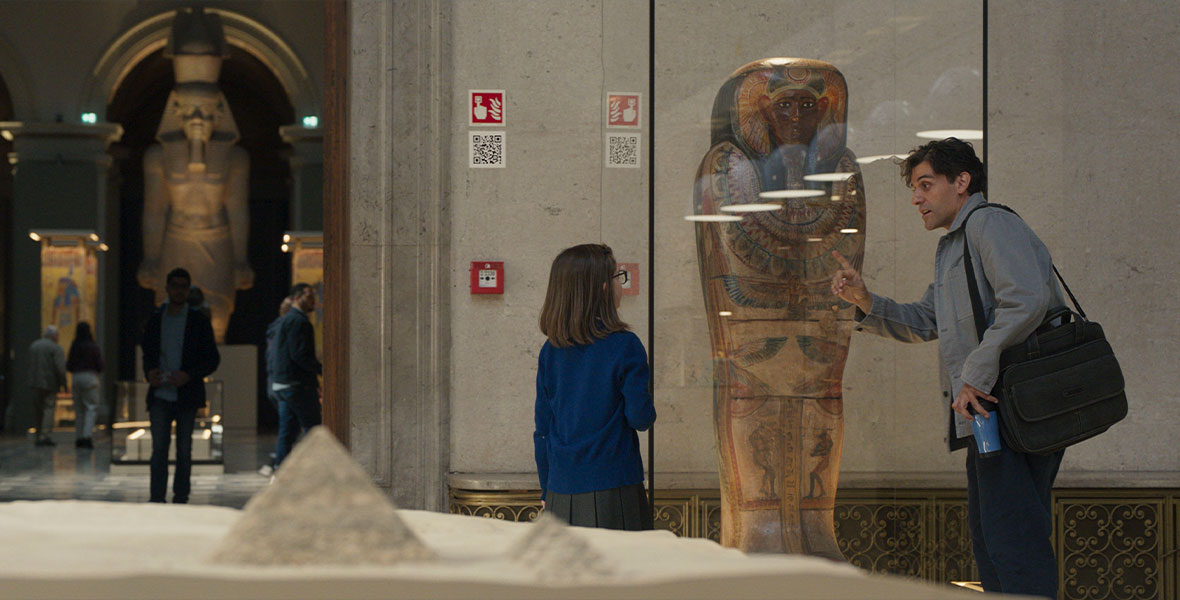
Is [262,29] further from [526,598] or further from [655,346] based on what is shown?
[526,598]

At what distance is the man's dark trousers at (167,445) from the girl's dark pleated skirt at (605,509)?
442 cm

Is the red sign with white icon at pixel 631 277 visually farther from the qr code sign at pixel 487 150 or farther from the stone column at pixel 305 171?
the stone column at pixel 305 171

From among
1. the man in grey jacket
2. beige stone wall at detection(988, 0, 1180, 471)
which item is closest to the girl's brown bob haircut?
the man in grey jacket

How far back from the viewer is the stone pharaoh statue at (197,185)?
14195 mm

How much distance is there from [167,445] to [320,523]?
612cm

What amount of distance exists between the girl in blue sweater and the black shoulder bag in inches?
38.5

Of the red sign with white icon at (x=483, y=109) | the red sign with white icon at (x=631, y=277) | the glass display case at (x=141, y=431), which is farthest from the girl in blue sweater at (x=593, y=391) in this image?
the glass display case at (x=141, y=431)

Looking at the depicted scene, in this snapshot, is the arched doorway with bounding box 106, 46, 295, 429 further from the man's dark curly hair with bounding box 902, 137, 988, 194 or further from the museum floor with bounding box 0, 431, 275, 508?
the man's dark curly hair with bounding box 902, 137, 988, 194

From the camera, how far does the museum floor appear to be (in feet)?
27.1

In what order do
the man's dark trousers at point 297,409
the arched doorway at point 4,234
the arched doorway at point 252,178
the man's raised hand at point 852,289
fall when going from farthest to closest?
the arched doorway at point 252,178 < the arched doorway at point 4,234 < the man's dark trousers at point 297,409 < the man's raised hand at point 852,289

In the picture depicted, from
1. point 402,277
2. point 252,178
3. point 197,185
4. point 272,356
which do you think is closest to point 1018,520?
point 402,277

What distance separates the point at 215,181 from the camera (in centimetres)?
1461

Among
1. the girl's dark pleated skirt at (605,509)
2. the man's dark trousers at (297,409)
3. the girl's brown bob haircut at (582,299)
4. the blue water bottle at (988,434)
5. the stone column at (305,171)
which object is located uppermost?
the stone column at (305,171)

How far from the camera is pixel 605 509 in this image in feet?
10.5
